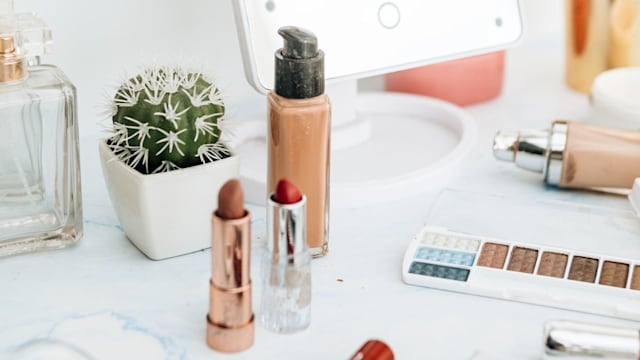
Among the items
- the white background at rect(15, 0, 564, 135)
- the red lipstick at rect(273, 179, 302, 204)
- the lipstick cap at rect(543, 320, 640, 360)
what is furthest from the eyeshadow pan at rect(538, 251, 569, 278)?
the white background at rect(15, 0, 564, 135)

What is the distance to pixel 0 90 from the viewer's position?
0.74m

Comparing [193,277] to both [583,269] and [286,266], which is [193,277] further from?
[583,269]

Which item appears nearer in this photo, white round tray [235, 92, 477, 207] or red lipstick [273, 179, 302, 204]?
red lipstick [273, 179, 302, 204]

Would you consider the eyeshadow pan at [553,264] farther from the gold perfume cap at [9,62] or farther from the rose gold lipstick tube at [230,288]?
the gold perfume cap at [9,62]

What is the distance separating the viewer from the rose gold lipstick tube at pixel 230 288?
24.7 inches

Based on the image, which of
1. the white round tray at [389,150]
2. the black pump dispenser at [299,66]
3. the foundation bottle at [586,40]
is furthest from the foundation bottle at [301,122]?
the foundation bottle at [586,40]

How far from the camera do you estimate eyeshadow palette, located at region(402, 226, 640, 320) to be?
0.71 meters

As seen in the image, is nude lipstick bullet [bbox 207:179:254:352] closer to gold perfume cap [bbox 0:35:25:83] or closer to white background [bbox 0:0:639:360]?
white background [bbox 0:0:639:360]

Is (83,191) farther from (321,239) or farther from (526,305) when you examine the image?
(526,305)

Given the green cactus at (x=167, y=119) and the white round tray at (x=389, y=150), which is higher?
the green cactus at (x=167, y=119)

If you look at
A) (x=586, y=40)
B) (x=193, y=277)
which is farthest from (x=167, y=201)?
(x=586, y=40)

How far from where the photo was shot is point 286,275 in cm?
68

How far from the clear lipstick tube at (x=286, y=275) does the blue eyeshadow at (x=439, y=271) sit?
102mm

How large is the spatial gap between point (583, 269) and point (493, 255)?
2.7 inches
